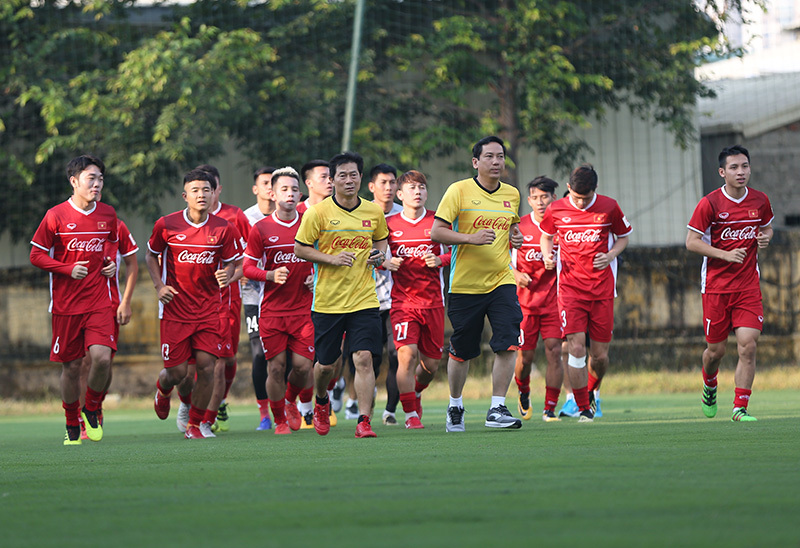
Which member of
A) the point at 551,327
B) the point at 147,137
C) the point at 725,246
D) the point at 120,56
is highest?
the point at 120,56

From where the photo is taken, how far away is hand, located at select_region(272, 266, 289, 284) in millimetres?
8797

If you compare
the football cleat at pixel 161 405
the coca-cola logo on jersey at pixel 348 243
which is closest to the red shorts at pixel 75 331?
the football cleat at pixel 161 405

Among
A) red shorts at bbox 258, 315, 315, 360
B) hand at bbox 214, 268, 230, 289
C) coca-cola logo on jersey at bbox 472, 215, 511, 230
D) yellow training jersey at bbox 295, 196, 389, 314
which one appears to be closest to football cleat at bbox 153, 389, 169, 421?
red shorts at bbox 258, 315, 315, 360

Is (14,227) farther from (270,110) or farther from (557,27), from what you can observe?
(557,27)

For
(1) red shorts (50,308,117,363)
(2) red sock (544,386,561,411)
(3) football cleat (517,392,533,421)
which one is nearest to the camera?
(1) red shorts (50,308,117,363)

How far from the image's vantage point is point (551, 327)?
34.0 feet

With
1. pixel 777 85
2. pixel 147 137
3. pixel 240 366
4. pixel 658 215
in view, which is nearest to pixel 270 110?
pixel 147 137

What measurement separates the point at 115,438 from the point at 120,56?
8945 mm

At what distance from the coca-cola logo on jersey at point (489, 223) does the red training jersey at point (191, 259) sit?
6.86 feet

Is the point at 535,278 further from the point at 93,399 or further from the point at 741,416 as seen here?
the point at 93,399

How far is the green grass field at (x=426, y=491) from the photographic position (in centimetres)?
350

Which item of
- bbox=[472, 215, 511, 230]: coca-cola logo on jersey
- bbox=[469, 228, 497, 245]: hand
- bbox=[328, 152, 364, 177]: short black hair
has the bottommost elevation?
bbox=[469, 228, 497, 245]: hand

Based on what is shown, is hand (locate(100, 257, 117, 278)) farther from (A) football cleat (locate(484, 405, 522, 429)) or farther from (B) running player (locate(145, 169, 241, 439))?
(A) football cleat (locate(484, 405, 522, 429))

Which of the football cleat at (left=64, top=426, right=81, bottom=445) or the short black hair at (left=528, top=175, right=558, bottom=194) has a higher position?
the short black hair at (left=528, top=175, right=558, bottom=194)
